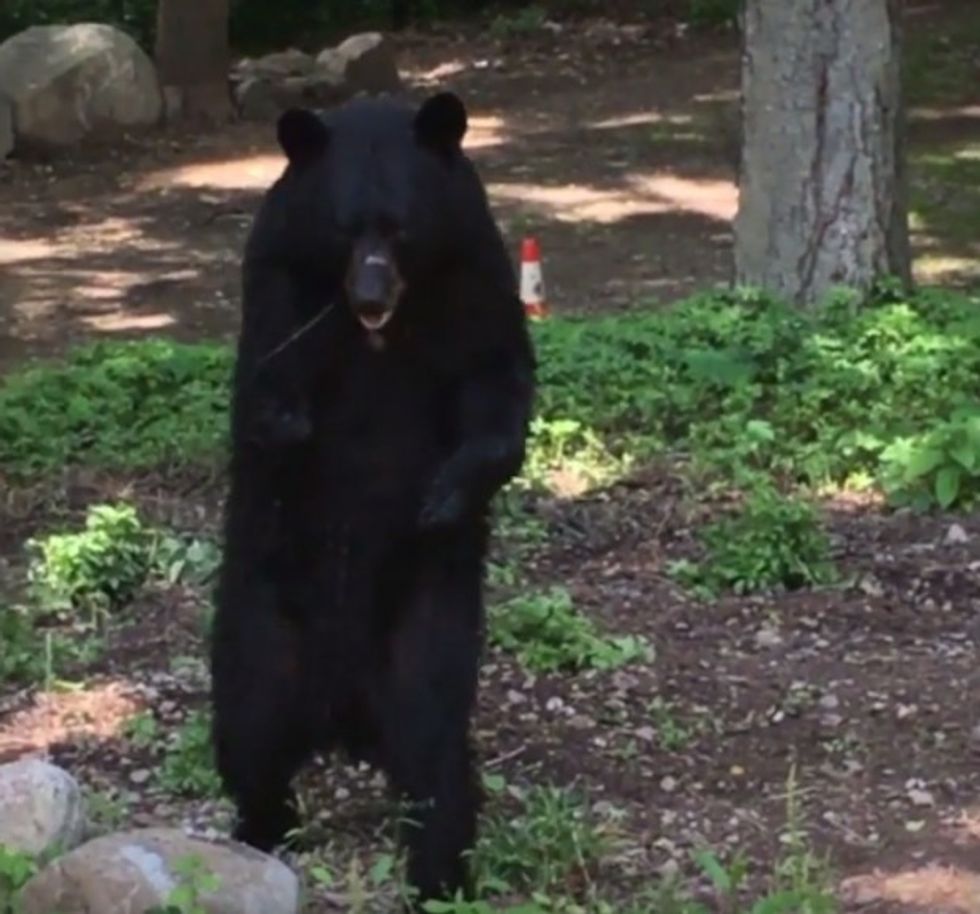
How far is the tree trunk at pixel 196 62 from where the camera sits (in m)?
20.0

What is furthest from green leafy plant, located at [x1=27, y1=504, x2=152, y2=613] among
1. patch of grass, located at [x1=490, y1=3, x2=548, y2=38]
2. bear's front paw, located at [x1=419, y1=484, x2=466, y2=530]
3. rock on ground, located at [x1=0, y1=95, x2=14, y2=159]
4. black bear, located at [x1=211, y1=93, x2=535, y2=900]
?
patch of grass, located at [x1=490, y1=3, x2=548, y2=38]

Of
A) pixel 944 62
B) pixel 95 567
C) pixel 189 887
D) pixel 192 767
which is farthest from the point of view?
pixel 944 62

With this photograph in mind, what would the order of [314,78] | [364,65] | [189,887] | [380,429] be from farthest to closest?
[364,65] < [314,78] < [380,429] < [189,887]

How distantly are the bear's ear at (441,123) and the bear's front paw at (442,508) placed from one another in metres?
0.67

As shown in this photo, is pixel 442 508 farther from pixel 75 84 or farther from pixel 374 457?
pixel 75 84

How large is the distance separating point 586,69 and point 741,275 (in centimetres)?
1238

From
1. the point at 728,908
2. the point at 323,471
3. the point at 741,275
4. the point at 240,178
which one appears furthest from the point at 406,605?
the point at 240,178

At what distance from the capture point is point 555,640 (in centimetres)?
645

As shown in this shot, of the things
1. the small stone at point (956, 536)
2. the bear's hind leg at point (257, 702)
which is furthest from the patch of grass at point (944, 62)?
the bear's hind leg at point (257, 702)

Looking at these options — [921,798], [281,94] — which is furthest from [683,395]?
[281,94]

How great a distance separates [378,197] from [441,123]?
0.69ft

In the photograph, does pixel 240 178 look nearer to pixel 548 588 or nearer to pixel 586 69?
pixel 586 69

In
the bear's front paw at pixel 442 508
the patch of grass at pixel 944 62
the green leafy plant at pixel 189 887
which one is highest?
the bear's front paw at pixel 442 508

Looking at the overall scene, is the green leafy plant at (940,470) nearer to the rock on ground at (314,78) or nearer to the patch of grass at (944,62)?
the patch of grass at (944,62)
